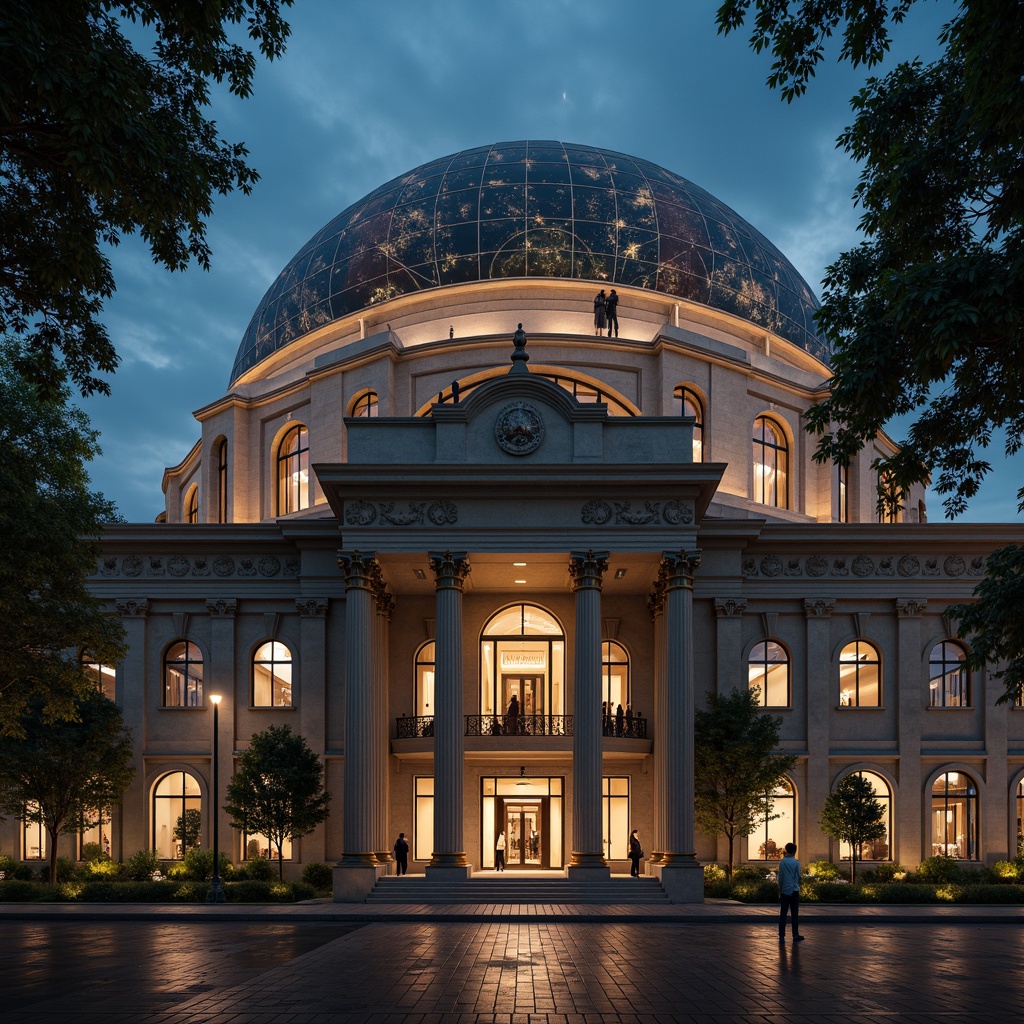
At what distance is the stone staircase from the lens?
30469 mm

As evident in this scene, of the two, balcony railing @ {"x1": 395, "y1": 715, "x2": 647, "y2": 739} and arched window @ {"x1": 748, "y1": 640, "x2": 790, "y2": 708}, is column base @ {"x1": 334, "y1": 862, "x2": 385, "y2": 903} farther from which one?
arched window @ {"x1": 748, "y1": 640, "x2": 790, "y2": 708}

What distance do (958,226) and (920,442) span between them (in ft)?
9.56

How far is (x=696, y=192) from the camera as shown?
50.2 m

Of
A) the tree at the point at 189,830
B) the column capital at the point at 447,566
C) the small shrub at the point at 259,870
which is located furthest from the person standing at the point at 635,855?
the tree at the point at 189,830

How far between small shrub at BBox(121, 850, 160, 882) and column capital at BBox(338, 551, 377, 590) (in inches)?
451

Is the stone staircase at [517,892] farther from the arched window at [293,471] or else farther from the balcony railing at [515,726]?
the arched window at [293,471]

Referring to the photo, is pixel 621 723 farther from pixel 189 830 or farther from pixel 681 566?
pixel 189 830

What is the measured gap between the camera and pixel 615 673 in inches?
1535

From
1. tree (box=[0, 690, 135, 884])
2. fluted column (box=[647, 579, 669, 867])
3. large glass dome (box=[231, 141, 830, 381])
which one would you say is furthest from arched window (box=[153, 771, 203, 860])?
large glass dome (box=[231, 141, 830, 381])

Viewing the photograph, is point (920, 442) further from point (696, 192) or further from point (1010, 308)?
point (696, 192)

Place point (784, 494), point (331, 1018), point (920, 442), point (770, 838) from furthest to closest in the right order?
point (784, 494), point (770, 838), point (920, 442), point (331, 1018)

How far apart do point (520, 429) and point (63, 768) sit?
17205mm

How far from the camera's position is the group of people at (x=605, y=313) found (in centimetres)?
4238

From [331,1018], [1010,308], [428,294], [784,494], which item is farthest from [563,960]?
[428,294]
